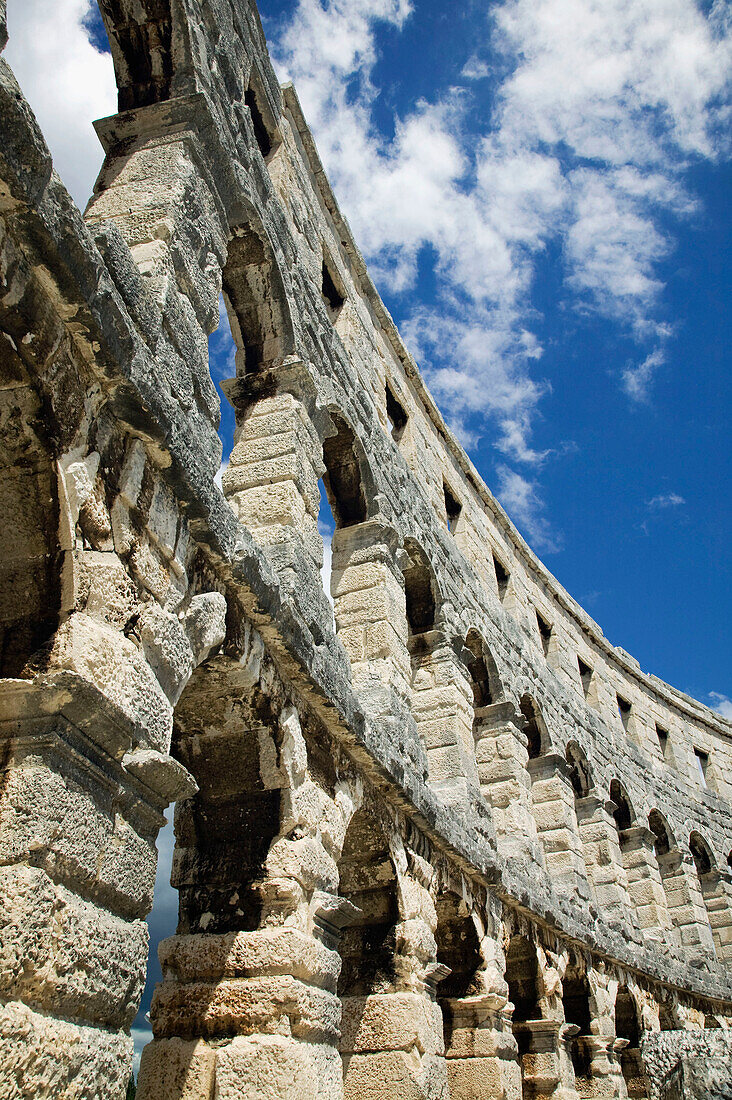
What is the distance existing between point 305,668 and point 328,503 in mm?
3275

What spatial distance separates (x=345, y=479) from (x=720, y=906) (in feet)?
39.4

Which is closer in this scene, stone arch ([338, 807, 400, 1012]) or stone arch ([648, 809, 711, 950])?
stone arch ([338, 807, 400, 1012])

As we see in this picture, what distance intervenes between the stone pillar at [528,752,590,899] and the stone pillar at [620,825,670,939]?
2606 mm

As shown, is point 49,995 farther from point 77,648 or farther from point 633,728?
point 633,728

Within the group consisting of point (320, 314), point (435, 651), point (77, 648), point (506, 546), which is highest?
point (506, 546)

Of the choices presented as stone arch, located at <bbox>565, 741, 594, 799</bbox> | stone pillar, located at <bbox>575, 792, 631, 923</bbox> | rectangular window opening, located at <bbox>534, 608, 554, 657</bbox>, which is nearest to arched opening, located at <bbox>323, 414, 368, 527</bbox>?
stone arch, located at <bbox>565, 741, 594, 799</bbox>

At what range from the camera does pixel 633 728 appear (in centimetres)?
1516

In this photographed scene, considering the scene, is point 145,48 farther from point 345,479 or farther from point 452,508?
point 452,508

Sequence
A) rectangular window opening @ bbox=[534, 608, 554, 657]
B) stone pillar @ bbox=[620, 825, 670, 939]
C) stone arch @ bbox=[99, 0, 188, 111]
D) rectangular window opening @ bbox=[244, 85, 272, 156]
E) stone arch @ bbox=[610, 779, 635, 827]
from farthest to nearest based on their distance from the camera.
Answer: rectangular window opening @ bbox=[534, 608, 554, 657] → stone arch @ bbox=[610, 779, 635, 827] → stone pillar @ bbox=[620, 825, 670, 939] → rectangular window opening @ bbox=[244, 85, 272, 156] → stone arch @ bbox=[99, 0, 188, 111]

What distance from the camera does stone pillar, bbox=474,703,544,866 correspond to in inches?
302

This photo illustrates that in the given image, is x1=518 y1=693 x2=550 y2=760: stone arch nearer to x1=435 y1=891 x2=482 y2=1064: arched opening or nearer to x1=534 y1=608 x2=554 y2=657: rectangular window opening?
x1=534 y1=608 x2=554 y2=657: rectangular window opening

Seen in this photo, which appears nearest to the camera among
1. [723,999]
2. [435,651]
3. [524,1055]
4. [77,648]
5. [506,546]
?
[77,648]

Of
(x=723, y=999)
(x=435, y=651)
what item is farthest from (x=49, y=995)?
(x=723, y=999)

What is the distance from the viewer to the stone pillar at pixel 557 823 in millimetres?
8828
